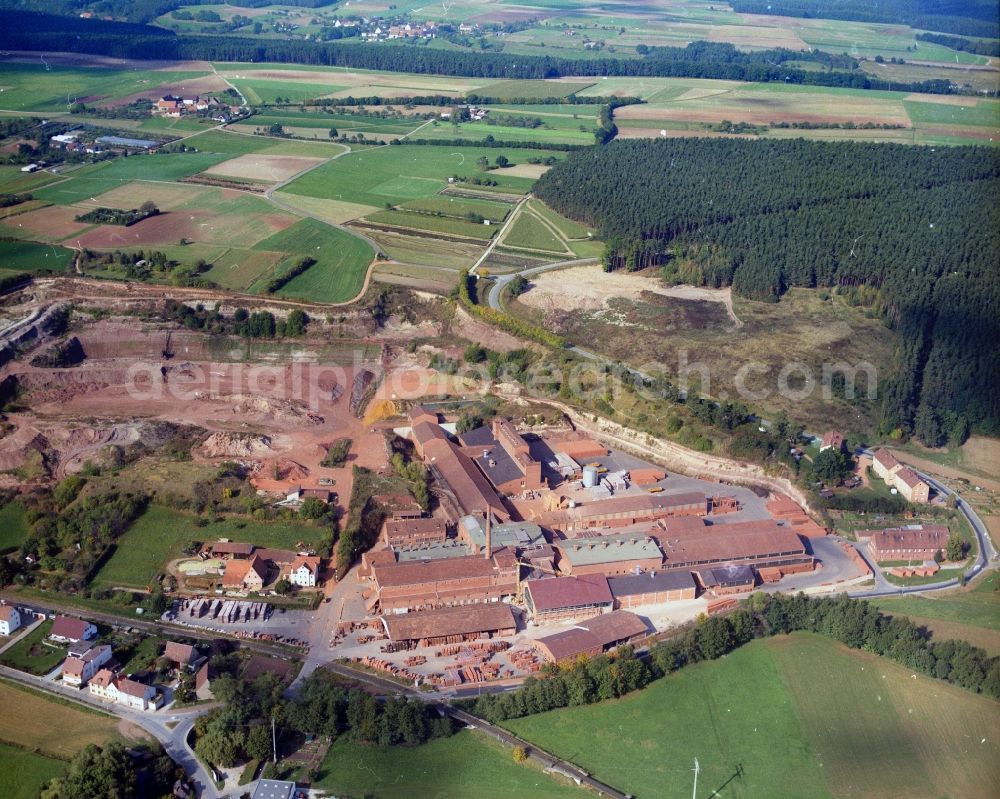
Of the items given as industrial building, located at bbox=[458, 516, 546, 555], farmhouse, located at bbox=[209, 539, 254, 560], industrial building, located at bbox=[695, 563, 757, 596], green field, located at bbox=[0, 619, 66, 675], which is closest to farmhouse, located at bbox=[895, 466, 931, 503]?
industrial building, located at bbox=[695, 563, 757, 596]

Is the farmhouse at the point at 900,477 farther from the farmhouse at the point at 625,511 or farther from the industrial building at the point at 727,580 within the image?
the industrial building at the point at 727,580

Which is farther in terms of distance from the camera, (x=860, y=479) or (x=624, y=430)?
(x=624, y=430)

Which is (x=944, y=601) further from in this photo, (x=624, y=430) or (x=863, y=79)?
(x=863, y=79)

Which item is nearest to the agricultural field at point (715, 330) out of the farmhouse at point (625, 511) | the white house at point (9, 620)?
the farmhouse at point (625, 511)

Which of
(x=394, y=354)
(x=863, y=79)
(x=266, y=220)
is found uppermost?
(x=863, y=79)

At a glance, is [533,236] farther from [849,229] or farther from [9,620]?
[9,620]

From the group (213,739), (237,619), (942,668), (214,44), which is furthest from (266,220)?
(214,44)
